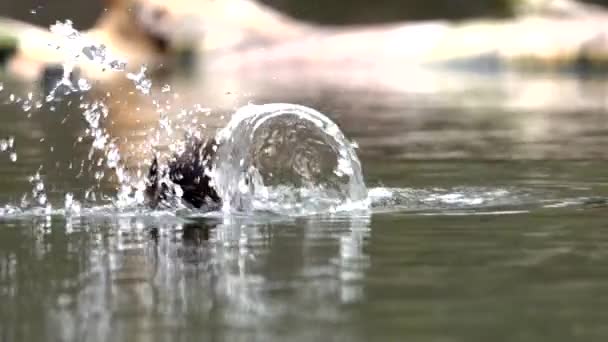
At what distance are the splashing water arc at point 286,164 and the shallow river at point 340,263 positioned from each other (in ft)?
1.18

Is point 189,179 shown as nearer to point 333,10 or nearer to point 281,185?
point 281,185

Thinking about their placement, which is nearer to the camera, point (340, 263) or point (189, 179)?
point (340, 263)

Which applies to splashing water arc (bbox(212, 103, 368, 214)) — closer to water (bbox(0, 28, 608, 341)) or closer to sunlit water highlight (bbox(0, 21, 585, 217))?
sunlit water highlight (bbox(0, 21, 585, 217))

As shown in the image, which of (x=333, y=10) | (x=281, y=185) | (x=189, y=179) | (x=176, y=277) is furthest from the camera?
(x=333, y=10)

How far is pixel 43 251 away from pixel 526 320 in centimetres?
292

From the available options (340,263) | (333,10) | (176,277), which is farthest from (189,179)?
(333,10)

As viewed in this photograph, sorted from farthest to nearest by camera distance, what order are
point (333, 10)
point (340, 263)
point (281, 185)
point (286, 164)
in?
point (333, 10), point (286, 164), point (281, 185), point (340, 263)

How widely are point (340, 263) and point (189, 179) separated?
8.21ft

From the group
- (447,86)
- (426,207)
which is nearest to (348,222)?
(426,207)

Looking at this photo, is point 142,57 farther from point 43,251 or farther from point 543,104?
point 43,251

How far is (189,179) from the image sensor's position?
9.48 meters

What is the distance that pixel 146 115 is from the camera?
65.9 ft

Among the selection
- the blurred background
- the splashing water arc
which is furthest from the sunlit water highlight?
the blurred background

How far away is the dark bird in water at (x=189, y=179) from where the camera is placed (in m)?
9.48
